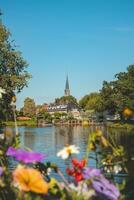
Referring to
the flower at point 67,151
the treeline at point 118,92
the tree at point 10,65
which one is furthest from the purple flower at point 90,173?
the treeline at point 118,92

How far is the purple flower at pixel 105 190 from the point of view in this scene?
2.85m

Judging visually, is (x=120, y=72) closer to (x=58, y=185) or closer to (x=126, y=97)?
(x=126, y=97)

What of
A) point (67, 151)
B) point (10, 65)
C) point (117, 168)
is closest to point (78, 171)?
point (67, 151)

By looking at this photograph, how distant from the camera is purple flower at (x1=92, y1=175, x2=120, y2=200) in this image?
2.85 meters

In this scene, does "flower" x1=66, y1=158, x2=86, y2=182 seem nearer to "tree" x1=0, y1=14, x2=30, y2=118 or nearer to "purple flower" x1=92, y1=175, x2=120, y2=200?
"purple flower" x1=92, y1=175, x2=120, y2=200

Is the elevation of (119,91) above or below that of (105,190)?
above

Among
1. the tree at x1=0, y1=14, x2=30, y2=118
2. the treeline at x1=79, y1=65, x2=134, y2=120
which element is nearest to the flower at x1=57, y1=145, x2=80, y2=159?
the tree at x1=0, y1=14, x2=30, y2=118

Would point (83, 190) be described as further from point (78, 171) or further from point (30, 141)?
point (30, 141)

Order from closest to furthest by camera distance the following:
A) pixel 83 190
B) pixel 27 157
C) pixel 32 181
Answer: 1. pixel 32 181
2. pixel 27 157
3. pixel 83 190

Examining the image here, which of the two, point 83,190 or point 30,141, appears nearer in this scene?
point 83,190

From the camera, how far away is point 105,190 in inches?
114

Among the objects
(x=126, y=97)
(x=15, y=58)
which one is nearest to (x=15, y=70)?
(x=15, y=58)

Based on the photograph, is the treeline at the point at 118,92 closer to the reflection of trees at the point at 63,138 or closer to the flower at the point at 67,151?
the reflection of trees at the point at 63,138

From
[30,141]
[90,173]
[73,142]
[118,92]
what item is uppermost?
[118,92]
